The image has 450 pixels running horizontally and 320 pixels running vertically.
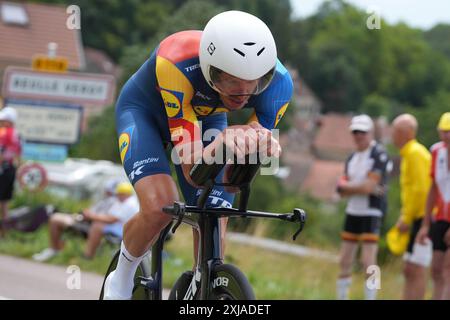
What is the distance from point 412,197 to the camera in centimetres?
959

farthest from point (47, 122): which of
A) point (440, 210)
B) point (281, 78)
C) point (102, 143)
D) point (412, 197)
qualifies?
point (102, 143)

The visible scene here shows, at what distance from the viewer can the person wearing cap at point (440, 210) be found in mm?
8648

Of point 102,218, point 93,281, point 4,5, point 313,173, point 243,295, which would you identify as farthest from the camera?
point 313,173

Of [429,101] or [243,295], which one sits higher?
[429,101]

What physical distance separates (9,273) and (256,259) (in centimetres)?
506

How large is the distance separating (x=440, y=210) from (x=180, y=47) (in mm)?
4503

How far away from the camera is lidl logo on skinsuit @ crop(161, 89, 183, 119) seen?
4.80 meters

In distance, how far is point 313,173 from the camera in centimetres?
10962

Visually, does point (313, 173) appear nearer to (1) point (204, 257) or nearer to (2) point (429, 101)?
(2) point (429, 101)

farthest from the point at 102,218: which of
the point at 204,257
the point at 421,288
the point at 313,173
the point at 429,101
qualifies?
the point at 429,101

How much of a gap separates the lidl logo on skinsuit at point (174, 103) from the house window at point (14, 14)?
7837cm

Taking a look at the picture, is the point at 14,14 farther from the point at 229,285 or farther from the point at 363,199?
the point at 229,285

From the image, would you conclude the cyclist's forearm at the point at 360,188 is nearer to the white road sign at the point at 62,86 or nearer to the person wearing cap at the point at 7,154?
the person wearing cap at the point at 7,154

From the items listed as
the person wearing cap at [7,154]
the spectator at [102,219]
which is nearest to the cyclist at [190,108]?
the spectator at [102,219]
